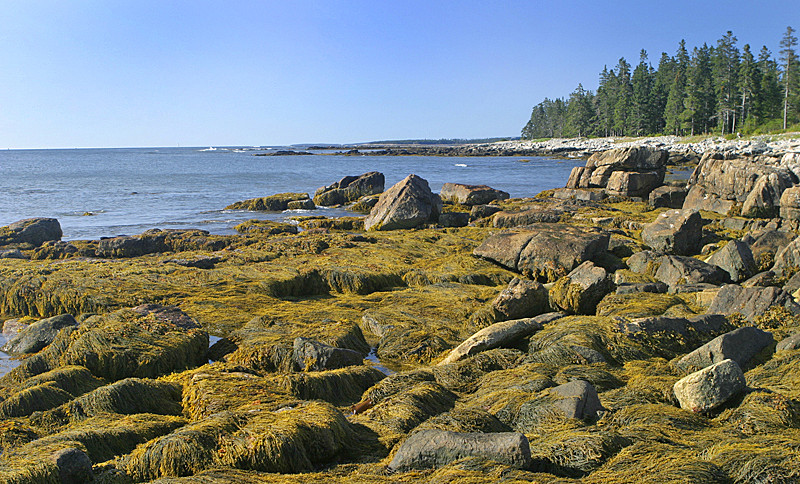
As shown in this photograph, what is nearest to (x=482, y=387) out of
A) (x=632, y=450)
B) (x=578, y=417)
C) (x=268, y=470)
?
(x=578, y=417)

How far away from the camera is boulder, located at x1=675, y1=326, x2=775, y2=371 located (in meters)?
5.03

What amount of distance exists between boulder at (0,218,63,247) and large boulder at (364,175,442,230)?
8.80 meters

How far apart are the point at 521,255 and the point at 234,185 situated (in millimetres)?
31665

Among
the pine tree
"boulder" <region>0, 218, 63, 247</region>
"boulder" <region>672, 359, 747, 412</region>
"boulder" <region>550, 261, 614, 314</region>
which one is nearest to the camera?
"boulder" <region>672, 359, 747, 412</region>

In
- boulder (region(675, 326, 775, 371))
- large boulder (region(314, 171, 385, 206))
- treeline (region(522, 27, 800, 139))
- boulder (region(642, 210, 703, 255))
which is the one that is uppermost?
treeline (region(522, 27, 800, 139))

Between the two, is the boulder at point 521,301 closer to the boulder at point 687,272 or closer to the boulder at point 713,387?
the boulder at point 687,272

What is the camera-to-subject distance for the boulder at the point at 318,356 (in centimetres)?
569

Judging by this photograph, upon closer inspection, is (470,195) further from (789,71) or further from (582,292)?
(789,71)

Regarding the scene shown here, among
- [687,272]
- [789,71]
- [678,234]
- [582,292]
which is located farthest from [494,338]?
[789,71]

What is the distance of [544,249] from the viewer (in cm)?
995

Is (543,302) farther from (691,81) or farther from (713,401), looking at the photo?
(691,81)

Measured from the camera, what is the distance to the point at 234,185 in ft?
125

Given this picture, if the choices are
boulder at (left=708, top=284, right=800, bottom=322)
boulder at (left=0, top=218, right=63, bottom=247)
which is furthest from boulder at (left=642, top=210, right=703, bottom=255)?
boulder at (left=0, top=218, right=63, bottom=247)

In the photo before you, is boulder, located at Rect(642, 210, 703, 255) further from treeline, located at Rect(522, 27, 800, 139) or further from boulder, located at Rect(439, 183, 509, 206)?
treeline, located at Rect(522, 27, 800, 139)
